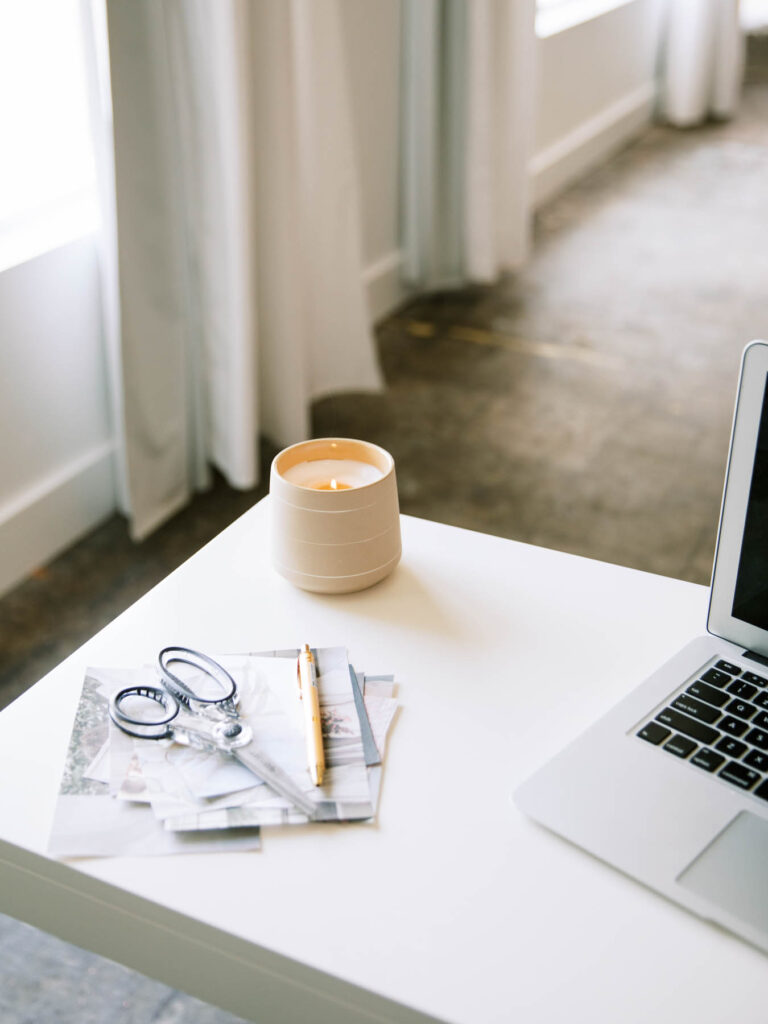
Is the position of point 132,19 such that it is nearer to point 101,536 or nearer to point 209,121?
point 209,121

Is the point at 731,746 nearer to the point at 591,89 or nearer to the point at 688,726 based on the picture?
the point at 688,726

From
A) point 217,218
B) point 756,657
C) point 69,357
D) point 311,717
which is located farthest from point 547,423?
point 311,717

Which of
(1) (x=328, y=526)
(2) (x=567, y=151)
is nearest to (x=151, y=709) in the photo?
(1) (x=328, y=526)

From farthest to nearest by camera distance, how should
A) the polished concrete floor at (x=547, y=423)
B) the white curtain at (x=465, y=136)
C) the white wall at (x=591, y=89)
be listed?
the white wall at (x=591, y=89)
the white curtain at (x=465, y=136)
the polished concrete floor at (x=547, y=423)

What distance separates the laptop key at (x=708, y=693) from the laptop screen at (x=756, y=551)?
A: 0.07 metres

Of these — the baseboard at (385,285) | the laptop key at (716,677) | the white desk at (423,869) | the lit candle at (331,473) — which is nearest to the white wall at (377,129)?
the baseboard at (385,285)

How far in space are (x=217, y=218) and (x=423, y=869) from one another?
4.95ft

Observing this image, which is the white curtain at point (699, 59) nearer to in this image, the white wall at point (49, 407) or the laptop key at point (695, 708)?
the white wall at point (49, 407)

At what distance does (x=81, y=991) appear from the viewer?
3.98 ft

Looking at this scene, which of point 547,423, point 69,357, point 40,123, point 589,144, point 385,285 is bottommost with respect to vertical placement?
point 547,423

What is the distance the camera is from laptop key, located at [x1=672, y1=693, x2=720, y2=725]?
0.77 meters

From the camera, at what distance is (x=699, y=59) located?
4.62 m

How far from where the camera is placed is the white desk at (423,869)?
0.60 metres

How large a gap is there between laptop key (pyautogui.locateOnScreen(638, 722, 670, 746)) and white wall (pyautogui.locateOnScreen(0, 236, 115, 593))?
1.35 metres
